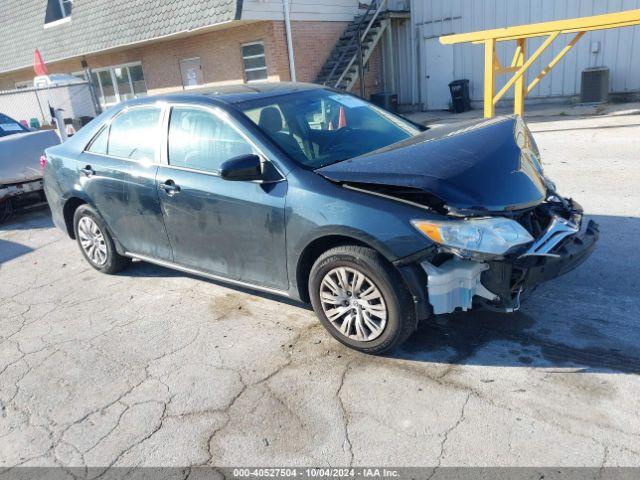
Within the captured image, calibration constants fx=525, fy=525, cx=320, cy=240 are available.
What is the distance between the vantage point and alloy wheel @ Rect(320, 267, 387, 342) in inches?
130

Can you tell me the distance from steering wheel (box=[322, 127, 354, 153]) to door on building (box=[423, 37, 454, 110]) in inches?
535

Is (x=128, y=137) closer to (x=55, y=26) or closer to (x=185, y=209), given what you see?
(x=185, y=209)

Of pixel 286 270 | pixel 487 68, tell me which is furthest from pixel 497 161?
pixel 487 68

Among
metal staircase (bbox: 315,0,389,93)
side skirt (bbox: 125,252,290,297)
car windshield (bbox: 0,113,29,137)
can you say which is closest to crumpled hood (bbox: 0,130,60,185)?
car windshield (bbox: 0,113,29,137)

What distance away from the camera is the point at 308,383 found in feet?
10.7

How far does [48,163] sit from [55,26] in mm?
16727

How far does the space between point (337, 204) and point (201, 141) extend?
1457 millimetres

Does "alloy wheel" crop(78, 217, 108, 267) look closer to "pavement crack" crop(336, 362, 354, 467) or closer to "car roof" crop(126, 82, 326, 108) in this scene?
"car roof" crop(126, 82, 326, 108)

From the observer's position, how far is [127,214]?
4730 millimetres

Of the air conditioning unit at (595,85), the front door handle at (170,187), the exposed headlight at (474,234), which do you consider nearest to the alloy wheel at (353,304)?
the exposed headlight at (474,234)

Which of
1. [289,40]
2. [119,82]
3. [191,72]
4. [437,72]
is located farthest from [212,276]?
[119,82]

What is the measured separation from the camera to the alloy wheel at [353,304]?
329 cm

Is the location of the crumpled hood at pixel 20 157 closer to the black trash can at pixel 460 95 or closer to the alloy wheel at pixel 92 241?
the alloy wheel at pixel 92 241

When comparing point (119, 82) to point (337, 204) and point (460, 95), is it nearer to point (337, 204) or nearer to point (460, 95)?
point (460, 95)
